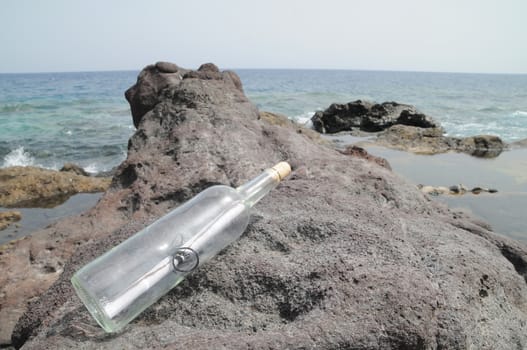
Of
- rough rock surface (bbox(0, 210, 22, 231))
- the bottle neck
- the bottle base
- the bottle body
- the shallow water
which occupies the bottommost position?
the shallow water

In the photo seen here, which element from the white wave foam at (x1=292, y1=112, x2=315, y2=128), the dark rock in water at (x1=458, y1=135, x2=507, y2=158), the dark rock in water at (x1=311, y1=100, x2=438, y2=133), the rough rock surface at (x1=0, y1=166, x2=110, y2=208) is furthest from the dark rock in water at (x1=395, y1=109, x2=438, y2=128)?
the rough rock surface at (x1=0, y1=166, x2=110, y2=208)

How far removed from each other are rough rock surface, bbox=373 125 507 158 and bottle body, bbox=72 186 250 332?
11.7 meters

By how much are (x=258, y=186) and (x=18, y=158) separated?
1307cm

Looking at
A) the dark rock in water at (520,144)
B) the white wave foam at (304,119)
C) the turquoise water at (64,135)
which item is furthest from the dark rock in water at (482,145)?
the turquoise water at (64,135)

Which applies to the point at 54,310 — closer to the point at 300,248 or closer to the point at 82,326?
the point at 82,326

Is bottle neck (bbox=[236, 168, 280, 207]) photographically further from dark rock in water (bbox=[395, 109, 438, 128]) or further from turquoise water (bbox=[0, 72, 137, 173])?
dark rock in water (bbox=[395, 109, 438, 128])

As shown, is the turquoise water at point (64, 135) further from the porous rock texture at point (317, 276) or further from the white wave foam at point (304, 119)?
the porous rock texture at point (317, 276)

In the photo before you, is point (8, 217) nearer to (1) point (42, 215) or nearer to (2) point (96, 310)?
(1) point (42, 215)

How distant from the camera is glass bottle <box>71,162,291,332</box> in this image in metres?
1.36

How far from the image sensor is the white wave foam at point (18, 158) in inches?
470

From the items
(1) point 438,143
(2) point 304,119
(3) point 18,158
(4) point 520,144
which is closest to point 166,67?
(3) point 18,158

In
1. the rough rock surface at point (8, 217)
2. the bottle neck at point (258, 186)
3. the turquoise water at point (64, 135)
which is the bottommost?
the turquoise water at point (64, 135)

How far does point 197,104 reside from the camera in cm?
324

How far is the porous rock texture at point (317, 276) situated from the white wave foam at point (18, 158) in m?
11.1
